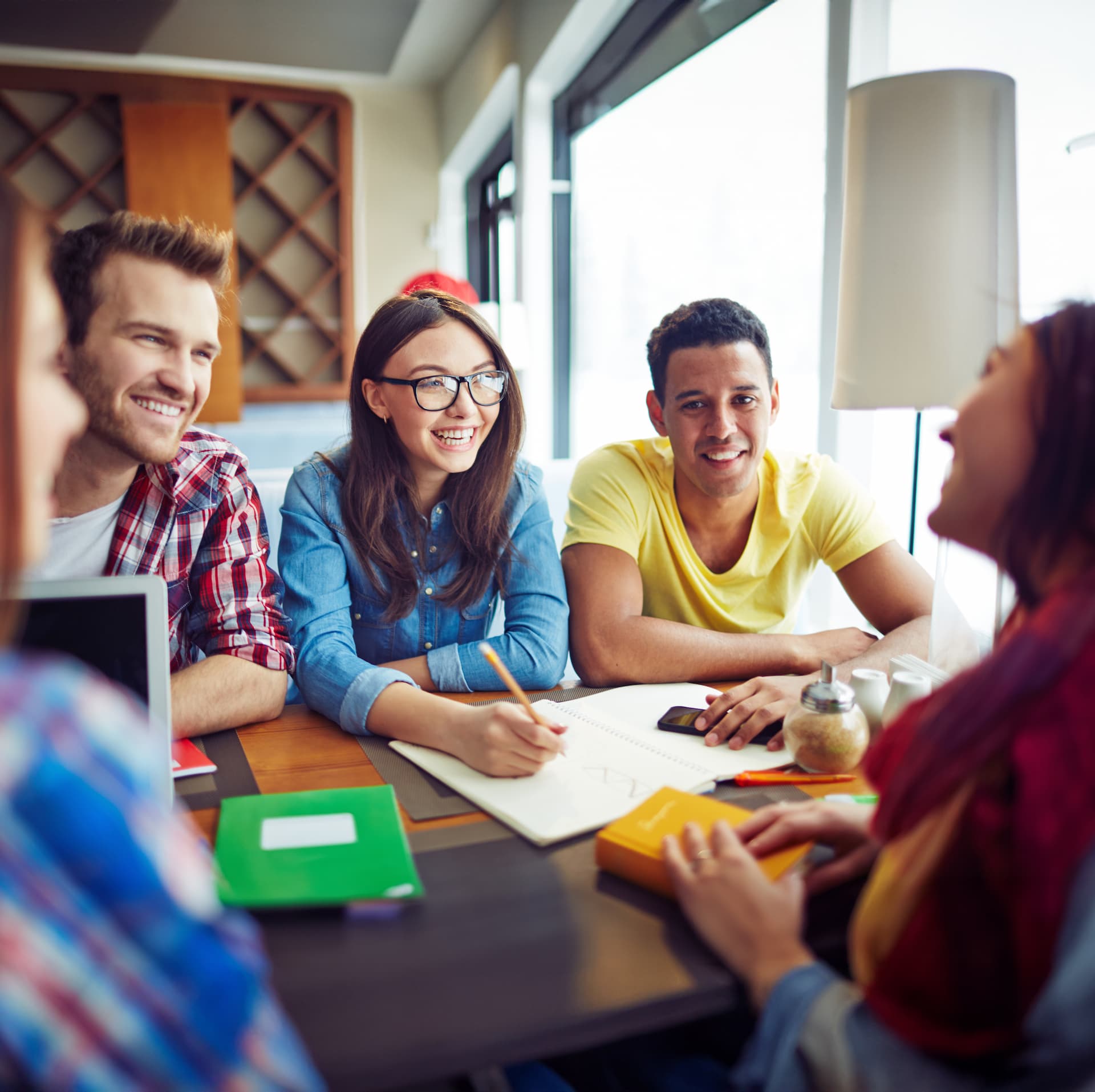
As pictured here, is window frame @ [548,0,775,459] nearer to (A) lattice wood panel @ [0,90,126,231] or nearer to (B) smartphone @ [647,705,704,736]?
(B) smartphone @ [647,705,704,736]

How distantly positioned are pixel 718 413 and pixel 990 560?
2.59 feet

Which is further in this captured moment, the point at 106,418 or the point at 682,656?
the point at 682,656

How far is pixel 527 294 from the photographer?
3.29 metres

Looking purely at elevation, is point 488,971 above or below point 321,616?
below

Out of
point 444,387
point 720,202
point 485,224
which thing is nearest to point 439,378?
point 444,387

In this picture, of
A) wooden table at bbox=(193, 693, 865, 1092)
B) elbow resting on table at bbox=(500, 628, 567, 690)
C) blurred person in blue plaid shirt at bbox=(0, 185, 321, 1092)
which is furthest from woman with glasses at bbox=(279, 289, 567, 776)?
blurred person in blue plaid shirt at bbox=(0, 185, 321, 1092)

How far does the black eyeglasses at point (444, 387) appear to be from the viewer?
1.27 metres

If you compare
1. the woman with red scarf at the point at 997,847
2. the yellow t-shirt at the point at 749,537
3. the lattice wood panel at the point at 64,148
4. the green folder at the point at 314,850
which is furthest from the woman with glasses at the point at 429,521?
the lattice wood panel at the point at 64,148

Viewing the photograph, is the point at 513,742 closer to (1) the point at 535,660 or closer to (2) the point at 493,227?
(1) the point at 535,660

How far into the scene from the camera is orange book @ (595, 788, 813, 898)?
2.19 feet

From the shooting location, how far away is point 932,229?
1.02m

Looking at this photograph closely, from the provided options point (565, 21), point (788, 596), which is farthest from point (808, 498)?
point (565, 21)

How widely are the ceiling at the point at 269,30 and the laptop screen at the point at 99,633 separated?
3.39 m

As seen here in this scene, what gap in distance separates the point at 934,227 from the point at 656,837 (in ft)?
2.50
